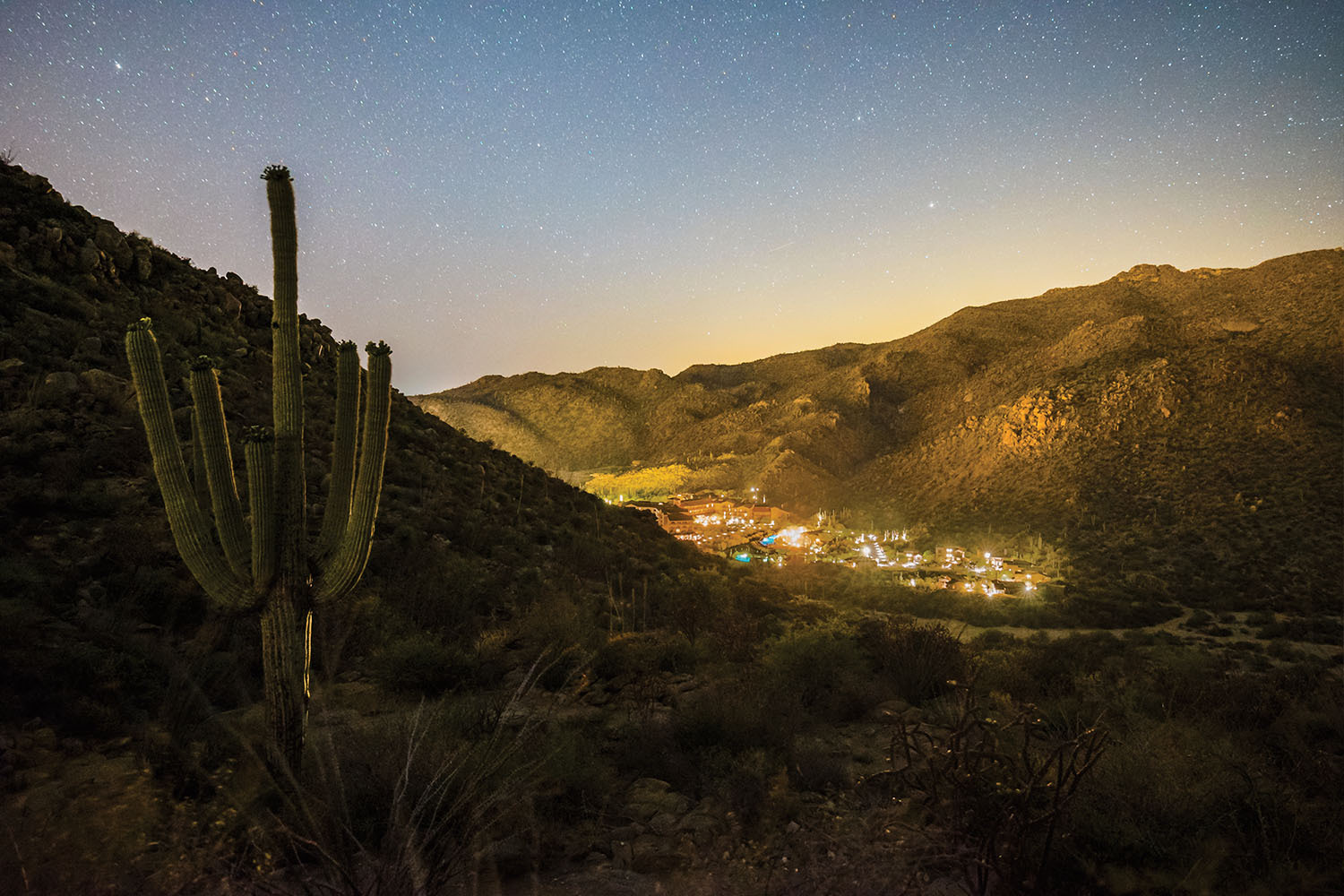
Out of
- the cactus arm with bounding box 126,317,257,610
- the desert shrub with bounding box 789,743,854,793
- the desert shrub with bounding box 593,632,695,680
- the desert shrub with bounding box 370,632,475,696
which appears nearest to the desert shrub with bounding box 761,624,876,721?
the desert shrub with bounding box 789,743,854,793

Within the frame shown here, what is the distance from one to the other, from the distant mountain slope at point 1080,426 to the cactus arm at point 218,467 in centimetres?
3420

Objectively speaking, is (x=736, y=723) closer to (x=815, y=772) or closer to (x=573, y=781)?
(x=815, y=772)

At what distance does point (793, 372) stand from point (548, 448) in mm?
37588

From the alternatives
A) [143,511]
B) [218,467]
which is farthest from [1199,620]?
[143,511]

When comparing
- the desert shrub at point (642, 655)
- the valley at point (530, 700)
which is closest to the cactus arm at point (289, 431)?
the valley at point (530, 700)

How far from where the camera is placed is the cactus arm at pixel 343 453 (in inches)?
213

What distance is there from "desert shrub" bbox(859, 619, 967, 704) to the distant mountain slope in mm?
24324

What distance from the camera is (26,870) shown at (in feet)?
11.3

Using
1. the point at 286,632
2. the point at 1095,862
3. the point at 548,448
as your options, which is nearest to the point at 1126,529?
the point at 1095,862

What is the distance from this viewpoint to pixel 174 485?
16.4 feet

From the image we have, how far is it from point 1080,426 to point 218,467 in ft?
174

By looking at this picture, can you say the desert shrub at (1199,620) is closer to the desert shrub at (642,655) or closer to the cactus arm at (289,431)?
the desert shrub at (642,655)

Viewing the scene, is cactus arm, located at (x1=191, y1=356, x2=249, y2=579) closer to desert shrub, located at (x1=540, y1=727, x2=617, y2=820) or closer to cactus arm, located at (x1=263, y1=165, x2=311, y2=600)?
cactus arm, located at (x1=263, y1=165, x2=311, y2=600)

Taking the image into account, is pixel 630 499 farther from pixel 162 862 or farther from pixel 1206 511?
pixel 162 862
